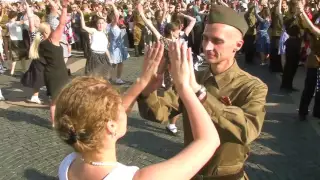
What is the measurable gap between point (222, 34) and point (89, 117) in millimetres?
974

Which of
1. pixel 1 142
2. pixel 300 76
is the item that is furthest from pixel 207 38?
Answer: pixel 300 76

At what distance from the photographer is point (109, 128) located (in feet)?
5.41

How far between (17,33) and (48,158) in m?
7.46

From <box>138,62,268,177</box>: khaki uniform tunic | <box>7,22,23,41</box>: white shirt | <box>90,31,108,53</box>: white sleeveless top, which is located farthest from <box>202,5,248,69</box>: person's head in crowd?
<box>7,22,23,41</box>: white shirt

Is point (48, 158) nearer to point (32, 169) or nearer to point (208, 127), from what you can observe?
point (32, 169)

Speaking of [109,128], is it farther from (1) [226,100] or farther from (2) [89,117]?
(1) [226,100]

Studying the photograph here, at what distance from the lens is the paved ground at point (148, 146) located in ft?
16.7

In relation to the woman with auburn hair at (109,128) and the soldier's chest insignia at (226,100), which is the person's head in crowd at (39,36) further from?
the woman with auburn hair at (109,128)

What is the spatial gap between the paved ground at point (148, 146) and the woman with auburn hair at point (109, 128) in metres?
3.42

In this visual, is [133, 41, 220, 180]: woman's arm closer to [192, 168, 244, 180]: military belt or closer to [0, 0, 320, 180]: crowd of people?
[0, 0, 320, 180]: crowd of people

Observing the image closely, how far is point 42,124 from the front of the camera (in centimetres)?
699

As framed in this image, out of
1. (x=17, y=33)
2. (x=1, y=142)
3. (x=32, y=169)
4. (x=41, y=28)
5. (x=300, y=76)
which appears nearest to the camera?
(x=32, y=169)

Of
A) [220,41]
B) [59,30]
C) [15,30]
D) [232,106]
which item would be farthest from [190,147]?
[15,30]

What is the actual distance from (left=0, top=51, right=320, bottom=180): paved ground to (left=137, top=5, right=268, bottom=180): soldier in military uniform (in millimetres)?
2606
